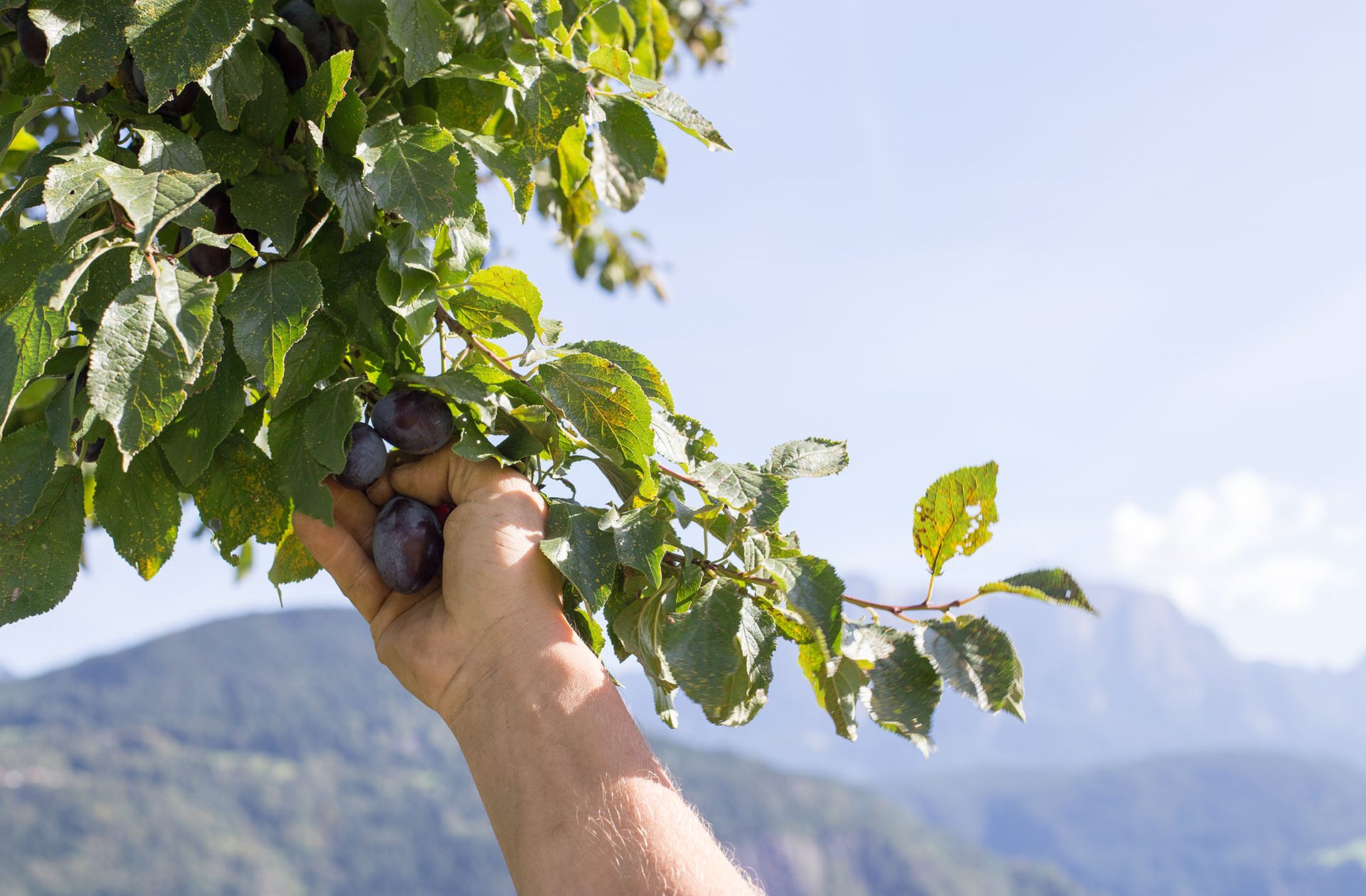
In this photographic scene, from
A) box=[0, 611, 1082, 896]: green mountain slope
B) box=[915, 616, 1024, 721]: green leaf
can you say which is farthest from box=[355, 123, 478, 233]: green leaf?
box=[0, 611, 1082, 896]: green mountain slope

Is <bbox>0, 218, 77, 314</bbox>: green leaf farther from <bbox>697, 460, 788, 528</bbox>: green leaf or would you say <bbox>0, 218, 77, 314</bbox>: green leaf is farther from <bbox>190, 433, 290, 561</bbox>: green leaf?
<bbox>697, 460, 788, 528</bbox>: green leaf

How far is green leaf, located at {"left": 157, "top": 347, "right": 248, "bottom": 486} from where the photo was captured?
1.69 meters

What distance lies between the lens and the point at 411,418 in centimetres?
184

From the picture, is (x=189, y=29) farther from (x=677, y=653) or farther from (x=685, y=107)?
(x=677, y=653)

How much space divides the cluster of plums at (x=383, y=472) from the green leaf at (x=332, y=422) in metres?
0.09

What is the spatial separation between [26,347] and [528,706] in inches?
40.8

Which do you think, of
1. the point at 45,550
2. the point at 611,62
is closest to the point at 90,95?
the point at 45,550

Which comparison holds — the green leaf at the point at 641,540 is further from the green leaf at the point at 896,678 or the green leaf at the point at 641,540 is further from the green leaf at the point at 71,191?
the green leaf at the point at 71,191

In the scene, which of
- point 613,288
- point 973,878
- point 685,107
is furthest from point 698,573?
point 973,878

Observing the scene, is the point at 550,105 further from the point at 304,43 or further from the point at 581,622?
the point at 581,622

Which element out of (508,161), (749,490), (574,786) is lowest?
(574,786)

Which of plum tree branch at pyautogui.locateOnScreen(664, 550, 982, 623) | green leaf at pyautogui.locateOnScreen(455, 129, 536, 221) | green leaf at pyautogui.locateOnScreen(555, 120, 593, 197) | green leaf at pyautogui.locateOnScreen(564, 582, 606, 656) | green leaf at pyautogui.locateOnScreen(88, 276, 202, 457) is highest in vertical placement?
green leaf at pyautogui.locateOnScreen(555, 120, 593, 197)

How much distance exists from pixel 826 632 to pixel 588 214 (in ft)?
5.23

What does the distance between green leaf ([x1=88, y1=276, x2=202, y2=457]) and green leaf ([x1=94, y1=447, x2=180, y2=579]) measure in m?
0.58
